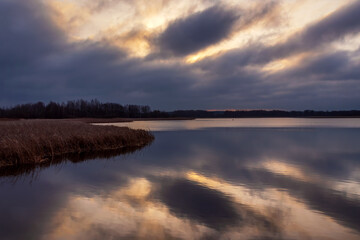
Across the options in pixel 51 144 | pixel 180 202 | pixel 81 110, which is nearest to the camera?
pixel 180 202

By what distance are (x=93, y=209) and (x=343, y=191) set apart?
840 cm

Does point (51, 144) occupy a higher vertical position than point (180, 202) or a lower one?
higher

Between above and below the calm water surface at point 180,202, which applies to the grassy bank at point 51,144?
above

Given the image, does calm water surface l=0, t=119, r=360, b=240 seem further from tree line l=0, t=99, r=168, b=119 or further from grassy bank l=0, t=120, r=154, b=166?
tree line l=0, t=99, r=168, b=119

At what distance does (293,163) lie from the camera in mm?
14242

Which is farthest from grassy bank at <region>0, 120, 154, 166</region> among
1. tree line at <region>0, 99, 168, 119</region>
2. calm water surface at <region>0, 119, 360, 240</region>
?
tree line at <region>0, 99, 168, 119</region>

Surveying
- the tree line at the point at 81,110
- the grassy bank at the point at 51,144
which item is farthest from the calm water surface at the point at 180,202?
the tree line at the point at 81,110

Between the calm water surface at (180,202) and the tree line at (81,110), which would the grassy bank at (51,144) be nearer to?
the calm water surface at (180,202)

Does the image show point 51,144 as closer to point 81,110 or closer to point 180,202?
point 180,202

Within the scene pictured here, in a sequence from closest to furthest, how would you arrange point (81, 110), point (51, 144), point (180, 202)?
point (180, 202) → point (51, 144) → point (81, 110)

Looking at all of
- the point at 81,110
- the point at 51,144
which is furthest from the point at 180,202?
the point at 81,110

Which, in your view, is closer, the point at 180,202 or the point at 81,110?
the point at 180,202

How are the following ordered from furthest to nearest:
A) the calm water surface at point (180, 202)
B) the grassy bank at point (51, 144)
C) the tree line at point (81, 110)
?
the tree line at point (81, 110) < the grassy bank at point (51, 144) < the calm water surface at point (180, 202)

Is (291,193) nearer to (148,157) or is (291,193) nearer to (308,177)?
(308,177)
